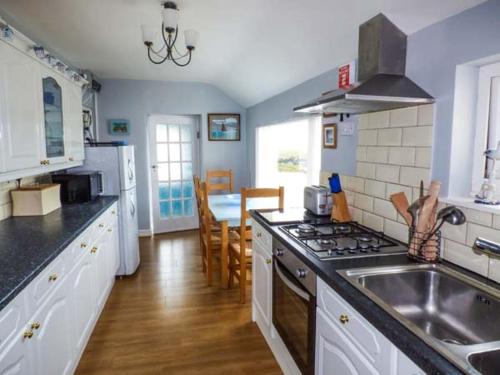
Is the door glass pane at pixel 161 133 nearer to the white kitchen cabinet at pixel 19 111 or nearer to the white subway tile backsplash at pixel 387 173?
the white kitchen cabinet at pixel 19 111

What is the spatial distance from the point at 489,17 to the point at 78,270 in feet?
7.73

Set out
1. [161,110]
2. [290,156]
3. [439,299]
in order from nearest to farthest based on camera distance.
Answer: [439,299]
[290,156]
[161,110]

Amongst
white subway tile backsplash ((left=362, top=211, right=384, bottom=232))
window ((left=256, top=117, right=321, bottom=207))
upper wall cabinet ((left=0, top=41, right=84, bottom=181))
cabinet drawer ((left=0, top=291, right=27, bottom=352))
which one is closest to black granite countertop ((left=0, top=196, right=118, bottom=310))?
cabinet drawer ((left=0, top=291, right=27, bottom=352))

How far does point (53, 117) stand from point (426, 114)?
2458 millimetres

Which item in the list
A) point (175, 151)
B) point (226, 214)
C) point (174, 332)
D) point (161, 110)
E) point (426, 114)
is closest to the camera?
point (426, 114)

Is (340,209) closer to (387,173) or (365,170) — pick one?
(365,170)

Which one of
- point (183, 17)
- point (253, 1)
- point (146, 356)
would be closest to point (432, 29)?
point (253, 1)

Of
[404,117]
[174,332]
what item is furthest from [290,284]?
[174,332]

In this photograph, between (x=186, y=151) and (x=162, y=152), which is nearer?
(x=162, y=152)

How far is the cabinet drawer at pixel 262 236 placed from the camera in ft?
6.87

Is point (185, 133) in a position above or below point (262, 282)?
above

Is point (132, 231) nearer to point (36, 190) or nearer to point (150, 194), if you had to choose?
point (36, 190)

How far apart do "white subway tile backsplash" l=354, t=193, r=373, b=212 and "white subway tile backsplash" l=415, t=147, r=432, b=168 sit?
0.45 metres

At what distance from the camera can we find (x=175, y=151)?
519cm
